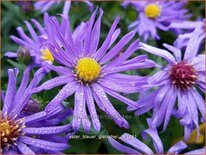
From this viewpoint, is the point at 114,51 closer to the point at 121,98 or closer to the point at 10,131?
the point at 121,98

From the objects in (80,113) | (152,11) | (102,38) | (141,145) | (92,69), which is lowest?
(141,145)

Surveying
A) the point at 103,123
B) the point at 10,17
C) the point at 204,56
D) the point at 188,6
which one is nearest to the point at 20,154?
the point at 103,123

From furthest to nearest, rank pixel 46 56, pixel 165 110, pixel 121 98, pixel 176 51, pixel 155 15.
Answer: pixel 155 15 → pixel 46 56 → pixel 176 51 → pixel 165 110 → pixel 121 98

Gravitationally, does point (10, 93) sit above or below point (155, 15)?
below

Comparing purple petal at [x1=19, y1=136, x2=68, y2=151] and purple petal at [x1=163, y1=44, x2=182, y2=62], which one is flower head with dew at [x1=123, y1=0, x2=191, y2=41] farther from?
purple petal at [x1=19, y1=136, x2=68, y2=151]

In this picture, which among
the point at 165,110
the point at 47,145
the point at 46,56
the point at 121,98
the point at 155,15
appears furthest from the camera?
the point at 155,15

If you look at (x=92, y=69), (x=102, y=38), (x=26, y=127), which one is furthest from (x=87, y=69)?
(x=102, y=38)

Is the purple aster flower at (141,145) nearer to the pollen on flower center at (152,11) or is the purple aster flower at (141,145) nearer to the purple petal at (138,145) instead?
the purple petal at (138,145)
